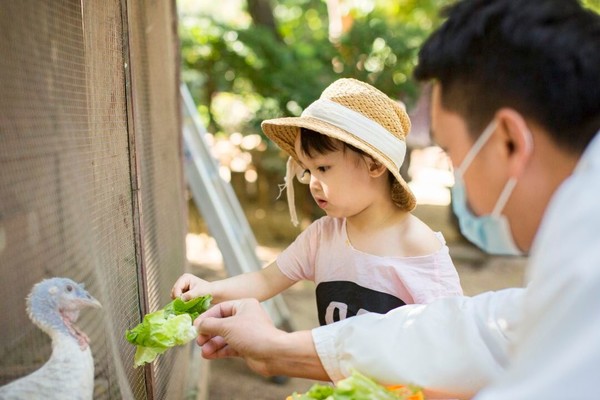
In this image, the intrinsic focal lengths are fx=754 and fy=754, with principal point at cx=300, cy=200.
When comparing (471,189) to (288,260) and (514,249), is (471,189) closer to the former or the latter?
(514,249)

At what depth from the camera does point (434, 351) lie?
79.0 inches

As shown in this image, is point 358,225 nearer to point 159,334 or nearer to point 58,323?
point 159,334

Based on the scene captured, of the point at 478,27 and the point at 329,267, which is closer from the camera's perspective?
the point at 478,27

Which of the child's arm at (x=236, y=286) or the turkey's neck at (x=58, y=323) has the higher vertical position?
the turkey's neck at (x=58, y=323)

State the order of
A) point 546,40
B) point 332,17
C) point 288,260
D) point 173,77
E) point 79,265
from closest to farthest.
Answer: point 546,40, point 79,265, point 288,260, point 173,77, point 332,17

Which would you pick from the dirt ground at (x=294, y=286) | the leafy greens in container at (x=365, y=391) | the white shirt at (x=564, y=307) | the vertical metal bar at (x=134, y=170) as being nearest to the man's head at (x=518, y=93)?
the white shirt at (x=564, y=307)

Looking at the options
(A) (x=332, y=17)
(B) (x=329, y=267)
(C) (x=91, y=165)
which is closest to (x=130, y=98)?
(C) (x=91, y=165)

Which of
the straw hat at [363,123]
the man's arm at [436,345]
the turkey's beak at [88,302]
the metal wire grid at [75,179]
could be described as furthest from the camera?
the straw hat at [363,123]

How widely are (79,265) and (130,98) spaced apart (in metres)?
0.77

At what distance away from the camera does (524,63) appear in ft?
5.05

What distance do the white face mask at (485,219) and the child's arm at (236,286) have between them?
99 centimetres

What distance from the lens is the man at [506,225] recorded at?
1.26 m

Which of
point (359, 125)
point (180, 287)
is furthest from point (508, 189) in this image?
point (180, 287)

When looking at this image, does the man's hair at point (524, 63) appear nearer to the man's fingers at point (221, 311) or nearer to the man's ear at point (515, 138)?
the man's ear at point (515, 138)
